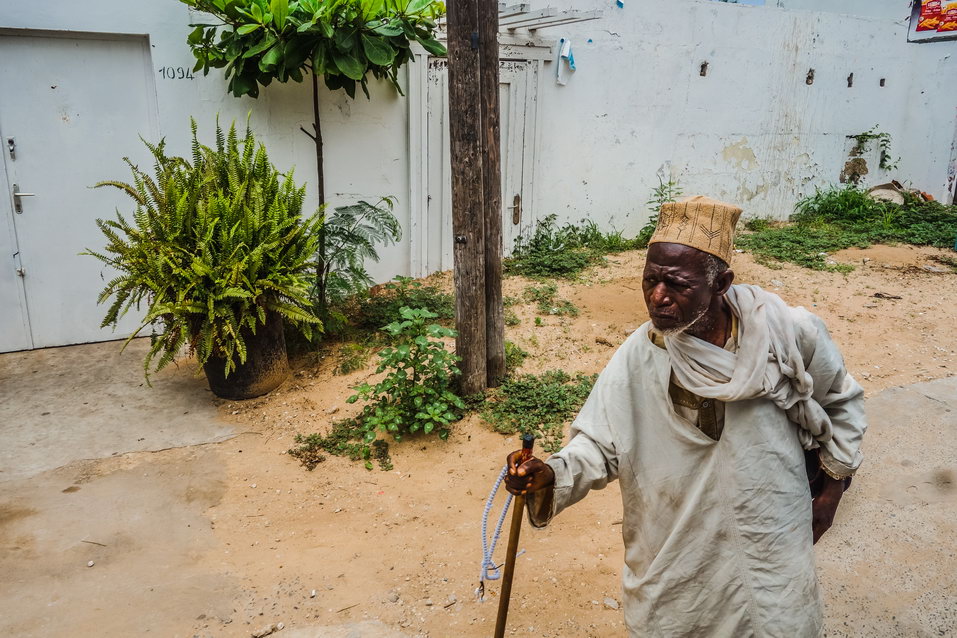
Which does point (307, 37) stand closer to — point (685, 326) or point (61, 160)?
point (61, 160)

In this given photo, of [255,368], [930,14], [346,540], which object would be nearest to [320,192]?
[255,368]

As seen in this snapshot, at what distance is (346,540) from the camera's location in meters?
3.69

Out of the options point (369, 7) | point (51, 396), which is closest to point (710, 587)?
point (369, 7)

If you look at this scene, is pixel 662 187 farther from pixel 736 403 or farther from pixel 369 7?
pixel 736 403

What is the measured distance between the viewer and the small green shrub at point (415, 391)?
4.53m

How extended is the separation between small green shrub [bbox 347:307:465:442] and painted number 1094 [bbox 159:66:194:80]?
10.2 feet

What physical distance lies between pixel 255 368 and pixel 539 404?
216cm

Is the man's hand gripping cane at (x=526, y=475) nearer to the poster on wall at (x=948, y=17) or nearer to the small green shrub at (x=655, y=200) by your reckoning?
the small green shrub at (x=655, y=200)

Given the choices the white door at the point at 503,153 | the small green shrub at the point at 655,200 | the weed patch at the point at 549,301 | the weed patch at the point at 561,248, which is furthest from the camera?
the small green shrub at the point at 655,200

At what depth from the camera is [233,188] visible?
498 centimetres

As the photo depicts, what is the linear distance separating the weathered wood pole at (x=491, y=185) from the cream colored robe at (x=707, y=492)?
2.67 meters

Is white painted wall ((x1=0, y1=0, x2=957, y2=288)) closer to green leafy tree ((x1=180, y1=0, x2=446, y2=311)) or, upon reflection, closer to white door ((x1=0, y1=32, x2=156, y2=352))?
white door ((x1=0, y1=32, x2=156, y2=352))

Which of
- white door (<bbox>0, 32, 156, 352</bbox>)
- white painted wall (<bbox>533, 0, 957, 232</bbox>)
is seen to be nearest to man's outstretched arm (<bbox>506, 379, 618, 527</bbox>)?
white door (<bbox>0, 32, 156, 352</bbox>)

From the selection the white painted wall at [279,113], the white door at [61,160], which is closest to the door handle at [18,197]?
the white door at [61,160]
